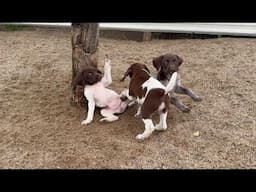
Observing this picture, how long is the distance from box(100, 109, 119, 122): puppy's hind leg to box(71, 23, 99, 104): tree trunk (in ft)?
0.81

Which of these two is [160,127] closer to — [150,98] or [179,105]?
[150,98]

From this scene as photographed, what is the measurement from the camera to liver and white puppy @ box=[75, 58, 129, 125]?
2.71 m

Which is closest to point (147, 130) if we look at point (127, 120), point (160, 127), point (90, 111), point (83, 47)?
point (160, 127)

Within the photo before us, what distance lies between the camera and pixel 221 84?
3305mm

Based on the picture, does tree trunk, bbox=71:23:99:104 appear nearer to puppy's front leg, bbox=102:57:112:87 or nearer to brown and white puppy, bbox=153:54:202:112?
puppy's front leg, bbox=102:57:112:87

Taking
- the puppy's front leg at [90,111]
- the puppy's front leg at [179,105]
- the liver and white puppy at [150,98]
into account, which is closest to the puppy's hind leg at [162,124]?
the liver and white puppy at [150,98]

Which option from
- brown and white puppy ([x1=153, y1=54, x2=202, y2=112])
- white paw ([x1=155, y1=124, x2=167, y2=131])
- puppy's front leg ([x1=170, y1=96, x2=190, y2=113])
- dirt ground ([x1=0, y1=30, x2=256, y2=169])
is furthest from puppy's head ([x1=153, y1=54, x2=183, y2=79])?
white paw ([x1=155, y1=124, x2=167, y2=131])

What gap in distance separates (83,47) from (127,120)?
0.61 metres

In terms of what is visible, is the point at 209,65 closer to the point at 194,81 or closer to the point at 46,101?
the point at 194,81

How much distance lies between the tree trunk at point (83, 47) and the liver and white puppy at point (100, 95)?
0.12m

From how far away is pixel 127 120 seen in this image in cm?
275

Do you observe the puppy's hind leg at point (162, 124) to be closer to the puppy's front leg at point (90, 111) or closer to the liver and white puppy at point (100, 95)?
the liver and white puppy at point (100, 95)

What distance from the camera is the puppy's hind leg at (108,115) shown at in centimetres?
271
